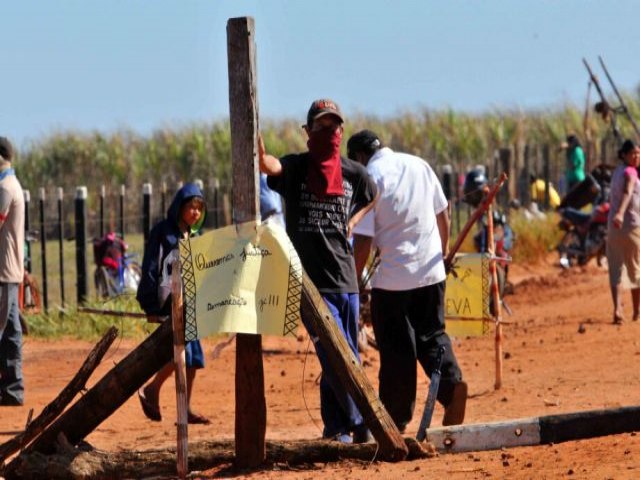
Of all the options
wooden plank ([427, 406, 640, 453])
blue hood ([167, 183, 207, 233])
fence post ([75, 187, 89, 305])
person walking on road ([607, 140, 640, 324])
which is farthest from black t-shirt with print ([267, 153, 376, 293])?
fence post ([75, 187, 89, 305])

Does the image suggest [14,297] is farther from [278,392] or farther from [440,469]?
[440,469]

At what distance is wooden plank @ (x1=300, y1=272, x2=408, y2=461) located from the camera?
8328 mm

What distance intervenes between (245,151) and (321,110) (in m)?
0.79

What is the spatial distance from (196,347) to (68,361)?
14.8 ft

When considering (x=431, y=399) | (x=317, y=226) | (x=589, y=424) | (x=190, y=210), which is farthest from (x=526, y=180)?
(x=589, y=424)

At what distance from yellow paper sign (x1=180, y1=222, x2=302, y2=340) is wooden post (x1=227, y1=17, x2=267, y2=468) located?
0.14m

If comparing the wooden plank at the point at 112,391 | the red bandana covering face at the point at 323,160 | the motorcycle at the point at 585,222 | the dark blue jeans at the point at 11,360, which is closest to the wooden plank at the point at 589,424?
the red bandana covering face at the point at 323,160

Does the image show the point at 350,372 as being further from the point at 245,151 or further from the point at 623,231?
the point at 623,231

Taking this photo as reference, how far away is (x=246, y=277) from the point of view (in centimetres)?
826

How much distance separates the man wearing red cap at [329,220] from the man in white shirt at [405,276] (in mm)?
475

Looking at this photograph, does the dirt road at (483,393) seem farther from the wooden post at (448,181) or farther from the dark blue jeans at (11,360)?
the wooden post at (448,181)

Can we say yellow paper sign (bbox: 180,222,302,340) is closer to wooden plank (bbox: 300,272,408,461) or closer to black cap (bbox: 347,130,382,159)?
wooden plank (bbox: 300,272,408,461)

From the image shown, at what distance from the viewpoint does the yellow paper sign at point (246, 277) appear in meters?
8.18

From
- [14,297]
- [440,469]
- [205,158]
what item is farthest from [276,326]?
[205,158]
